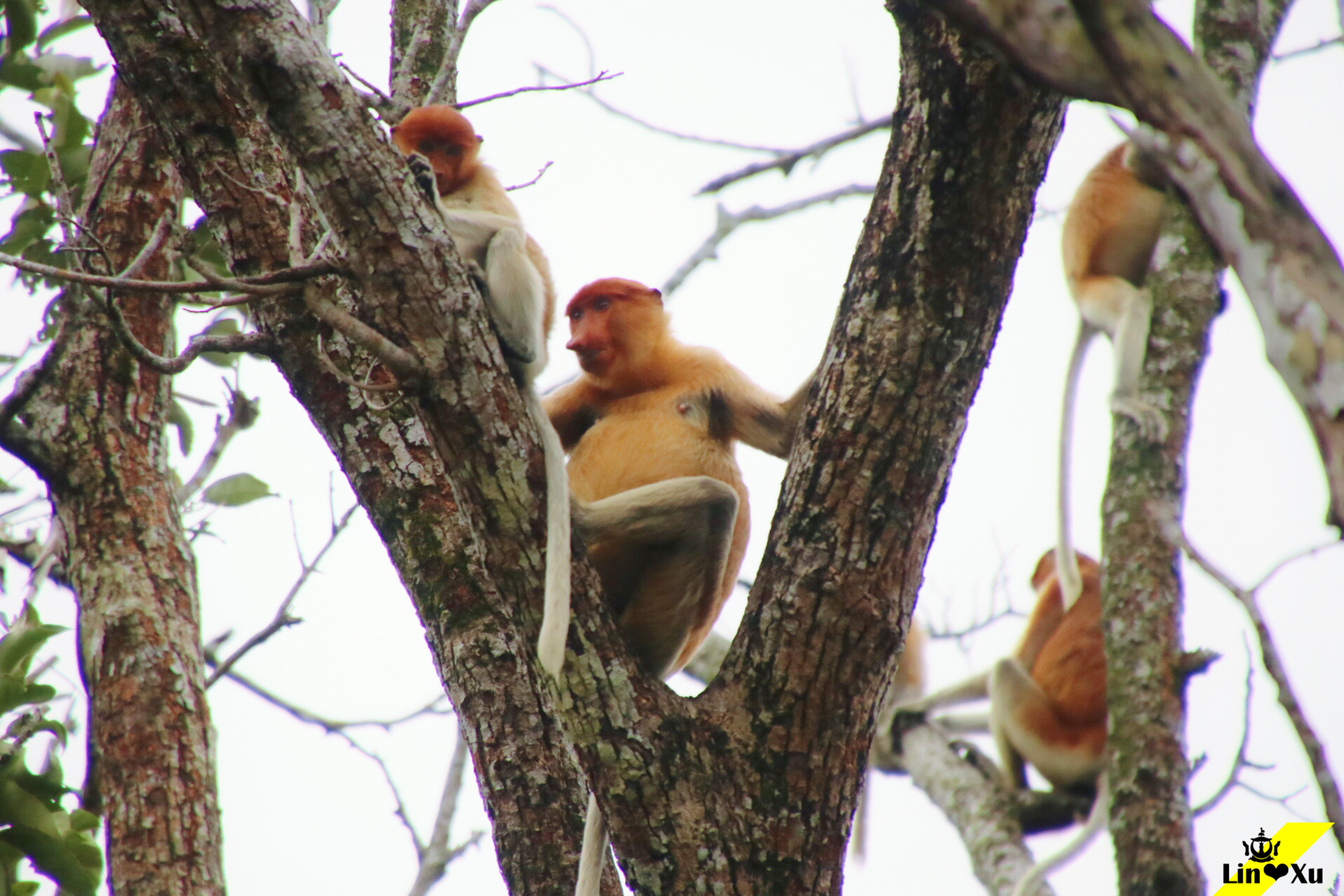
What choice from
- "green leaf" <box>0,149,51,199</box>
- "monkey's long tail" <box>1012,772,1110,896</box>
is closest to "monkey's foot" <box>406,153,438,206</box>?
"green leaf" <box>0,149,51,199</box>

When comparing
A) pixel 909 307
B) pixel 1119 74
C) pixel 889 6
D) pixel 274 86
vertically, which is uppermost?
pixel 889 6

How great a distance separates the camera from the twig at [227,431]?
12.2ft

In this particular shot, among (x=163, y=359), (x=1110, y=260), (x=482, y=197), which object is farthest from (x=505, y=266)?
(x=1110, y=260)

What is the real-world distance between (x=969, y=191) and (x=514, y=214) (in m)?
1.38

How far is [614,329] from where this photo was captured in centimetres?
337

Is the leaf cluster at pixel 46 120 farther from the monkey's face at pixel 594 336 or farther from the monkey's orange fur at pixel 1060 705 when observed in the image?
the monkey's orange fur at pixel 1060 705

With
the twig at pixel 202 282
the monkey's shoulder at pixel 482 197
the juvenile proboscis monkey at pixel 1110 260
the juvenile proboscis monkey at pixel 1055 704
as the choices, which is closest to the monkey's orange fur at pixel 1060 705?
the juvenile proboscis monkey at pixel 1055 704

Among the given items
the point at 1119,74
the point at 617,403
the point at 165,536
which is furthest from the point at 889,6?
the point at 165,536

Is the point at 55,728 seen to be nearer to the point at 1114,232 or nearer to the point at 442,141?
the point at 442,141

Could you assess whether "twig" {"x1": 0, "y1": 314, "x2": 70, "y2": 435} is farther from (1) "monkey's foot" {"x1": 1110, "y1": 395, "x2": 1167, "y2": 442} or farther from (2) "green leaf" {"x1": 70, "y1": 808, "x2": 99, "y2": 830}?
(1) "monkey's foot" {"x1": 1110, "y1": 395, "x2": 1167, "y2": 442}

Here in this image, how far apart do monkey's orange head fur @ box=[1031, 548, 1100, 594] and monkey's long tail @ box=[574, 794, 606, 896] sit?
4526 millimetres

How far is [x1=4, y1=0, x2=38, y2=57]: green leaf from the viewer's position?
11.3 ft

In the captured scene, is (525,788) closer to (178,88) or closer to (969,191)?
(969,191)

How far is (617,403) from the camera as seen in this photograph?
3.35 m
